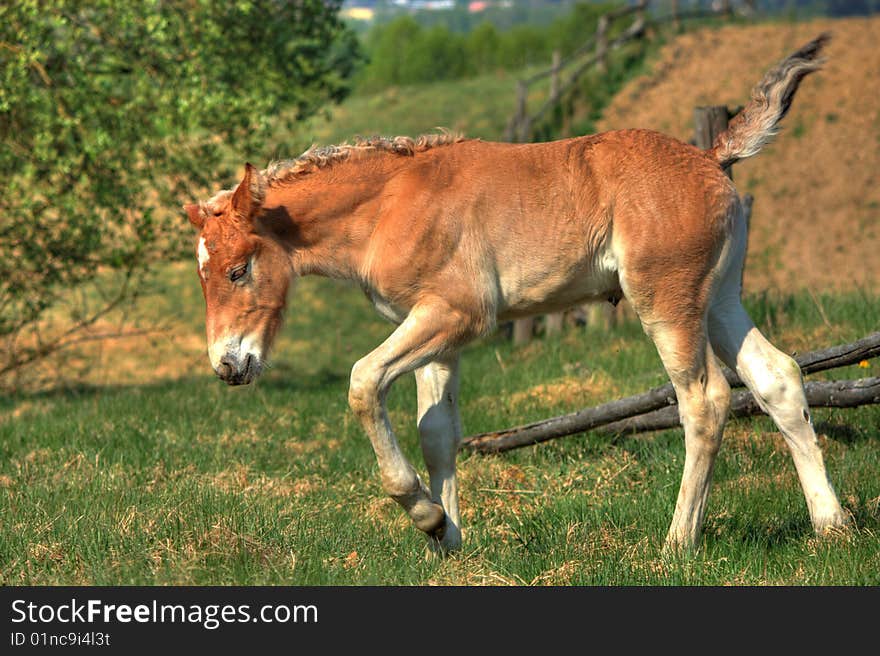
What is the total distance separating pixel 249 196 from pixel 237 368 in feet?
2.89

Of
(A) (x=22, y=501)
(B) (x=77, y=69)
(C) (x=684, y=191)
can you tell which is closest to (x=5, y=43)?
(B) (x=77, y=69)

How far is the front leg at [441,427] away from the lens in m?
6.30

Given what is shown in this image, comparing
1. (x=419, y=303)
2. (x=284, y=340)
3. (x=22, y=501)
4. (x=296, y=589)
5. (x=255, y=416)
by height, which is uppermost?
(x=419, y=303)

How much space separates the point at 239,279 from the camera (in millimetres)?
5934

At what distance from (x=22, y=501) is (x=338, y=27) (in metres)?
10.2

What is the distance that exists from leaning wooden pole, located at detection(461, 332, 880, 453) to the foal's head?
2674 mm

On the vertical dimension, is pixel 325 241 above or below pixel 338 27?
above

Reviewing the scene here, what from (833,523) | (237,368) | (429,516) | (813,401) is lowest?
(813,401)

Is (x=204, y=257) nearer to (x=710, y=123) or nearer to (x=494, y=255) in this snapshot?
(x=494, y=255)

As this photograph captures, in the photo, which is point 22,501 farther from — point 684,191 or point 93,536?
point 684,191

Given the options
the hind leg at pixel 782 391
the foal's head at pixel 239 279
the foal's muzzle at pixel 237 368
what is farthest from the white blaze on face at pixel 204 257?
the hind leg at pixel 782 391

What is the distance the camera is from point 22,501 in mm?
6902

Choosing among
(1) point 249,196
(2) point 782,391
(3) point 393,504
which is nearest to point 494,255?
(1) point 249,196

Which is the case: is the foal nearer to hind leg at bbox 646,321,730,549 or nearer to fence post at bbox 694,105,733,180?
hind leg at bbox 646,321,730,549
